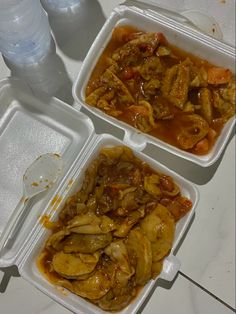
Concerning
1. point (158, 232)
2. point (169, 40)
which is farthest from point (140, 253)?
point (169, 40)

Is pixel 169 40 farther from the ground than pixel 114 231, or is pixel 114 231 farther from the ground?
pixel 169 40

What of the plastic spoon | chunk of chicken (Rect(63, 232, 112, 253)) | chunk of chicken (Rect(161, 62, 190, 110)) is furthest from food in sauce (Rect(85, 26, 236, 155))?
chunk of chicken (Rect(63, 232, 112, 253))

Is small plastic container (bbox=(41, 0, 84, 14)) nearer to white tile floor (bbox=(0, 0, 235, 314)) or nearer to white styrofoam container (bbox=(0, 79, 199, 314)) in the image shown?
white tile floor (bbox=(0, 0, 235, 314))

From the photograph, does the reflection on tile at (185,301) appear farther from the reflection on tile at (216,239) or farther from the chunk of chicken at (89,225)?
the chunk of chicken at (89,225)

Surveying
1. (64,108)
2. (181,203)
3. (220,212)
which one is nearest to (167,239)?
(181,203)

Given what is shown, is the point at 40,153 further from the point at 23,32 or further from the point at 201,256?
the point at 201,256

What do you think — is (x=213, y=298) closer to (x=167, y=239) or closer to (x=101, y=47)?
(x=167, y=239)
